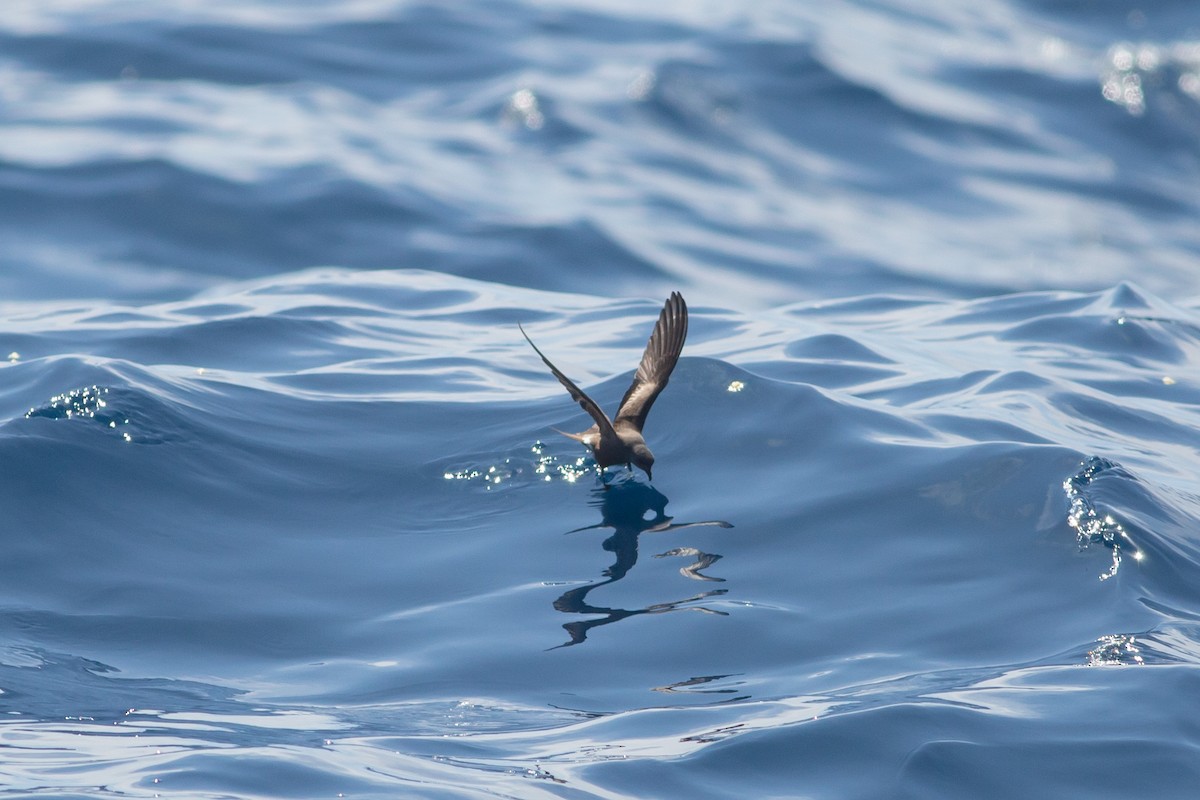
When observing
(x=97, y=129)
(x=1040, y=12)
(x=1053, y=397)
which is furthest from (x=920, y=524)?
(x=1040, y=12)

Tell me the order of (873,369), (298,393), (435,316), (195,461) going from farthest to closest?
(435,316) → (873,369) → (298,393) → (195,461)

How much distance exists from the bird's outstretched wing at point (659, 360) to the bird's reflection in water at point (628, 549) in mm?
388

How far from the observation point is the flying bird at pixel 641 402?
711cm

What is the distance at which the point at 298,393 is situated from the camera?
8.50 meters

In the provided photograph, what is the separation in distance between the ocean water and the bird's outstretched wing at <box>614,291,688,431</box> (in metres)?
0.39

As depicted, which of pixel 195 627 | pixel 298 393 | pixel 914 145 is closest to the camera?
pixel 195 627

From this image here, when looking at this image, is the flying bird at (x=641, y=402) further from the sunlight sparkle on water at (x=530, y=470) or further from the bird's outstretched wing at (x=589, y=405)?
the sunlight sparkle on water at (x=530, y=470)

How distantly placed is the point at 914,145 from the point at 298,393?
13.4 metres

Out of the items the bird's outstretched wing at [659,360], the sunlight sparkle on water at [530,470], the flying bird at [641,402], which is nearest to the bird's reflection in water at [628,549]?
the flying bird at [641,402]

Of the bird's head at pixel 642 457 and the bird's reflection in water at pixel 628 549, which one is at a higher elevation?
the bird's head at pixel 642 457

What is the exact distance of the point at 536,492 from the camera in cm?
750

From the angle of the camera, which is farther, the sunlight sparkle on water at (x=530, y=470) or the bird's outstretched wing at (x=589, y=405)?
the sunlight sparkle on water at (x=530, y=470)

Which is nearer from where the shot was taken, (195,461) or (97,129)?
(195,461)

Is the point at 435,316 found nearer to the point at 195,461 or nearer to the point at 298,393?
the point at 298,393
